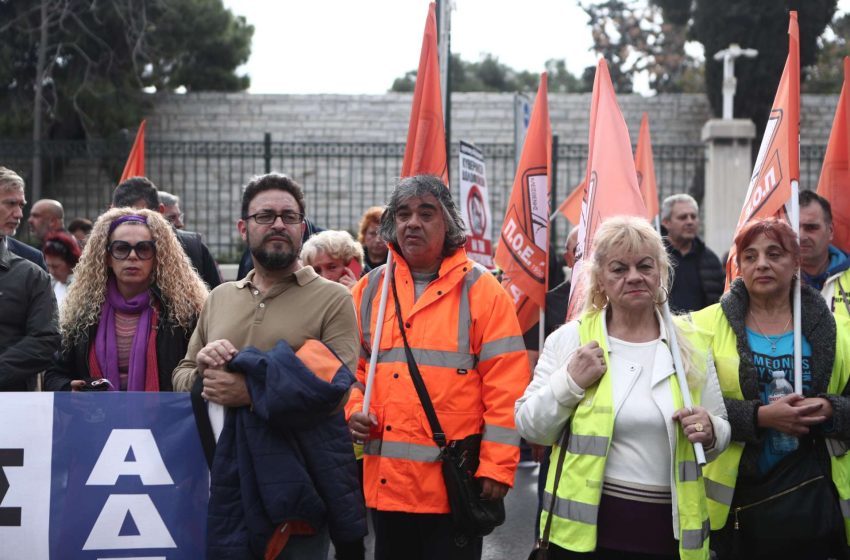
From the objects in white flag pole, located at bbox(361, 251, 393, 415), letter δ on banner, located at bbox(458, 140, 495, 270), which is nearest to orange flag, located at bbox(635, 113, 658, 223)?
letter δ on banner, located at bbox(458, 140, 495, 270)

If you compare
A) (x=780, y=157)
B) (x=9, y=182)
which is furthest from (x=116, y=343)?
(x=780, y=157)

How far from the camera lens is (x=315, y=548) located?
330cm

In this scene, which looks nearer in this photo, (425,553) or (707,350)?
(707,350)

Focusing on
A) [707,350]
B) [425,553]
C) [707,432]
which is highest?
[707,350]

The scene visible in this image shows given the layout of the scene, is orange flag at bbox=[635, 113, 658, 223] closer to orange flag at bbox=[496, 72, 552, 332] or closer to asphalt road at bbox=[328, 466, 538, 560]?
orange flag at bbox=[496, 72, 552, 332]

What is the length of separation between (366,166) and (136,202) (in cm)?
1234

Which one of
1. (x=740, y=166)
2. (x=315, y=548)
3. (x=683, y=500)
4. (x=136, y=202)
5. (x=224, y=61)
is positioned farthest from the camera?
(x=224, y=61)

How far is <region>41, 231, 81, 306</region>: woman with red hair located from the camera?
7668 millimetres

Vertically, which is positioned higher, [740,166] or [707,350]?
[740,166]

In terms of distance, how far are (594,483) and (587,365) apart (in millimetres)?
381

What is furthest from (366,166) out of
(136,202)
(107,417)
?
(107,417)

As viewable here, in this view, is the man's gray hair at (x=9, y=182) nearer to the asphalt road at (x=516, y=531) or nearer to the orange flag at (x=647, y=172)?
the asphalt road at (x=516, y=531)

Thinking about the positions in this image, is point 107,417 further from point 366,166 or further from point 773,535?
point 366,166

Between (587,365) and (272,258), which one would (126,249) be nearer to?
(272,258)
